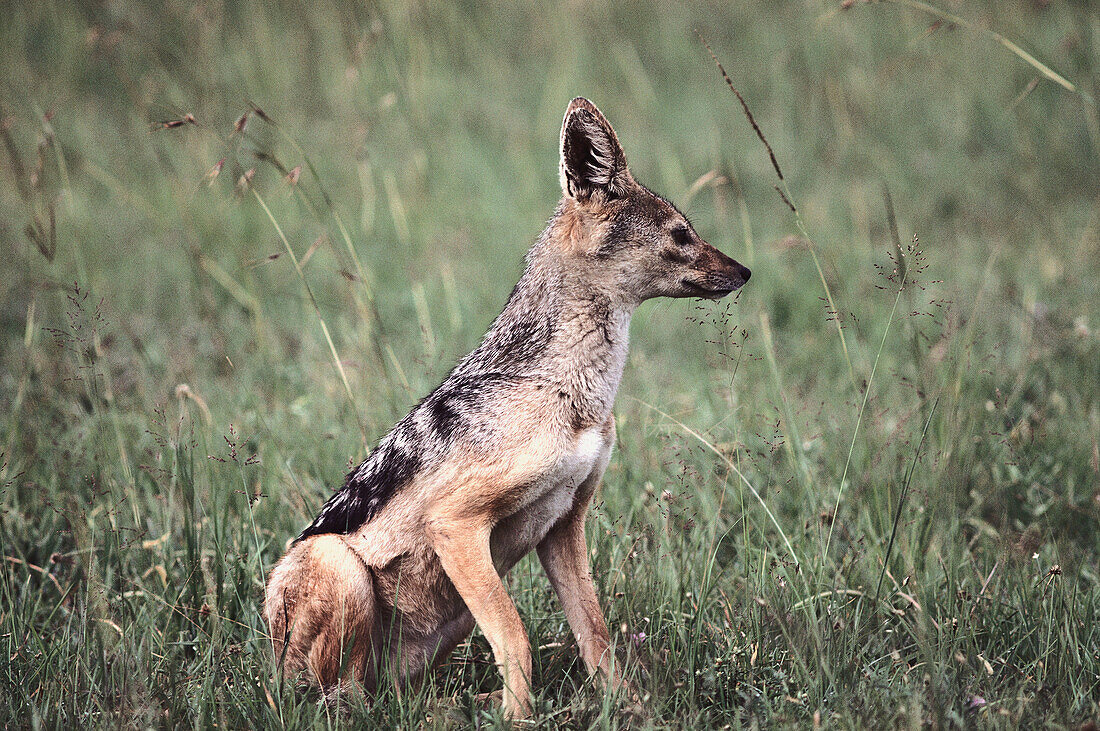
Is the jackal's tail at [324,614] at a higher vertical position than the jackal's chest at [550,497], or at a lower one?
lower

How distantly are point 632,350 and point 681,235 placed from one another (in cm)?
295

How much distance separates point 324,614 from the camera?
9.98ft

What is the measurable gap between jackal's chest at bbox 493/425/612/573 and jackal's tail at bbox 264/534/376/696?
49cm

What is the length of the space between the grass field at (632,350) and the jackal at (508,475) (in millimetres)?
204

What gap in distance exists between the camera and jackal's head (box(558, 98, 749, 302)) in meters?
3.31

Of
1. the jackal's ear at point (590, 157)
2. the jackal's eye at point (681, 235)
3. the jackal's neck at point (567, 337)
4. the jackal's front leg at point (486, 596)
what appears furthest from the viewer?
the jackal's eye at point (681, 235)

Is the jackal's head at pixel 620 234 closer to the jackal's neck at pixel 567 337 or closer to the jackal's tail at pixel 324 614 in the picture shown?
the jackal's neck at pixel 567 337

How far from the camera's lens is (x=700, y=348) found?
654 centimetres

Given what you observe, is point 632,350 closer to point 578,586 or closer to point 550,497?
point 578,586

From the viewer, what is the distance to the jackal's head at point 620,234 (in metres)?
3.31

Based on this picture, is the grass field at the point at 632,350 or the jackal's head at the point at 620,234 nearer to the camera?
the grass field at the point at 632,350

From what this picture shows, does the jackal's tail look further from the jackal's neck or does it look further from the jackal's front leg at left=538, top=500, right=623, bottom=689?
the jackal's neck

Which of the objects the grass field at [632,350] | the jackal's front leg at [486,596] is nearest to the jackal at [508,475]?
the jackal's front leg at [486,596]

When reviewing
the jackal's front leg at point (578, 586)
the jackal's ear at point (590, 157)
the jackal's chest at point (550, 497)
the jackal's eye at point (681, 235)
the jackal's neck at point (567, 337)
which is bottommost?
the jackal's front leg at point (578, 586)
